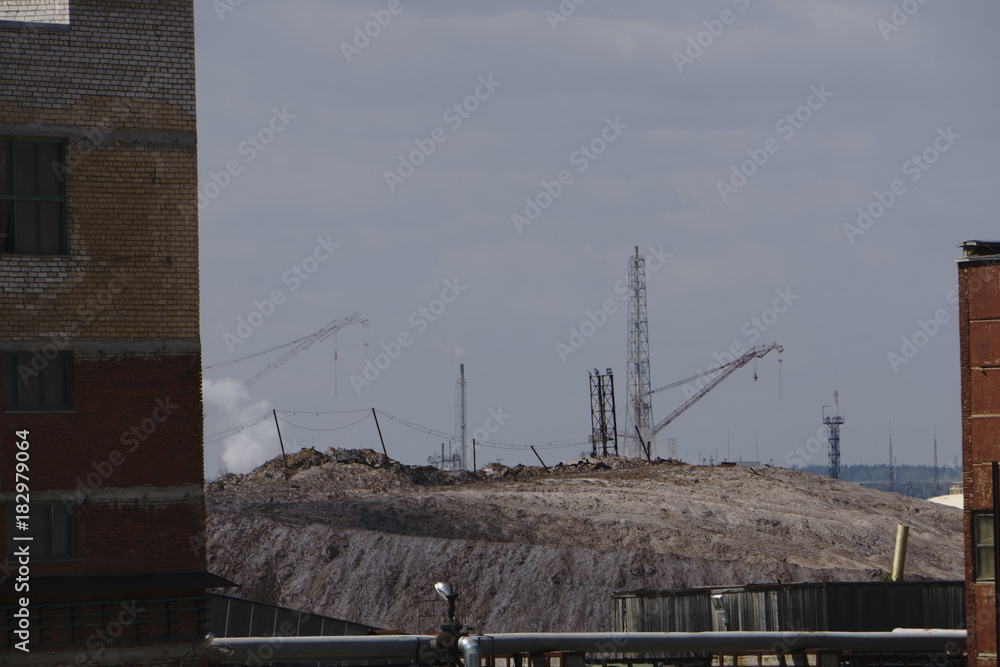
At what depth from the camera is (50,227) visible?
24.5m

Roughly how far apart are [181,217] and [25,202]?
2.95 meters

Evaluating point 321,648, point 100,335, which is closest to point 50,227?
point 100,335

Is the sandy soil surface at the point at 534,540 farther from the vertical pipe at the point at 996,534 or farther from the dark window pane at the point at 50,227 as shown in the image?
the dark window pane at the point at 50,227

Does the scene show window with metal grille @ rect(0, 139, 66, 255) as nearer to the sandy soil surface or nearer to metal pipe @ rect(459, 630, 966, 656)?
metal pipe @ rect(459, 630, 966, 656)

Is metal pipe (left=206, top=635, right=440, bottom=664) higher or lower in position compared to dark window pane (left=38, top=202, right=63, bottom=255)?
lower

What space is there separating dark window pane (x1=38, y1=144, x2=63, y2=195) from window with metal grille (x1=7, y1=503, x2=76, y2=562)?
615cm

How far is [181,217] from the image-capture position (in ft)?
82.4

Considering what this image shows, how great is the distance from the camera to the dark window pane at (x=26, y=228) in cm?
2428

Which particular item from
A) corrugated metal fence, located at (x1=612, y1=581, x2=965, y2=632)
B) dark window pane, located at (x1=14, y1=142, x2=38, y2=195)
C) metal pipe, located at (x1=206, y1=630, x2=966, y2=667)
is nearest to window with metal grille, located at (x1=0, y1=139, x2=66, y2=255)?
dark window pane, located at (x1=14, y1=142, x2=38, y2=195)

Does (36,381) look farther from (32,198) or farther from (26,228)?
(32,198)

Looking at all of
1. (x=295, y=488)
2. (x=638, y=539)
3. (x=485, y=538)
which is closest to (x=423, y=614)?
(x=485, y=538)

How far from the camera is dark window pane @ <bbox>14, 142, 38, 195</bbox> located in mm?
24297

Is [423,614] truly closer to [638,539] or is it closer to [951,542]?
[638,539]

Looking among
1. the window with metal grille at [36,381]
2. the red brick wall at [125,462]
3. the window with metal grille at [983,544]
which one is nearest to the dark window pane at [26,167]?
the window with metal grille at [36,381]
